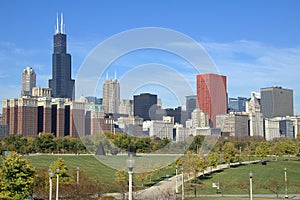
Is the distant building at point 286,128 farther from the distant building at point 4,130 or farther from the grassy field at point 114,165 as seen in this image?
the grassy field at point 114,165

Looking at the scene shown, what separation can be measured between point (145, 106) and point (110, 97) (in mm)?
2984

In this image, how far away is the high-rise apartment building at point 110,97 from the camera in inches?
908

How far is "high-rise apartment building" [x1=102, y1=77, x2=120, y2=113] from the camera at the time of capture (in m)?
23.1

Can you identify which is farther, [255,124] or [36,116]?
[255,124]

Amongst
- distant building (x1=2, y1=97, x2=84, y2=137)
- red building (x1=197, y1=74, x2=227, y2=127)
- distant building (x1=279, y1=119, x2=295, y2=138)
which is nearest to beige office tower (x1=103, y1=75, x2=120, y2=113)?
red building (x1=197, y1=74, x2=227, y2=127)

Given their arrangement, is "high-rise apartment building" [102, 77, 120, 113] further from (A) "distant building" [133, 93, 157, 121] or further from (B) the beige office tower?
(A) "distant building" [133, 93, 157, 121]

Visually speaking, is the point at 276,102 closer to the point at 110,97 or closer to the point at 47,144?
the point at 47,144

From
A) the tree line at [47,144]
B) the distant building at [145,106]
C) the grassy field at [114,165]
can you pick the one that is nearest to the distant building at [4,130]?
the tree line at [47,144]

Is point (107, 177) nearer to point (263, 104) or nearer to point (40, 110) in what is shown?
point (40, 110)

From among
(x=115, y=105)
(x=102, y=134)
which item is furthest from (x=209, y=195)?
(x=102, y=134)

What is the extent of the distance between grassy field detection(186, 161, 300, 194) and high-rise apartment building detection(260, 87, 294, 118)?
12496cm

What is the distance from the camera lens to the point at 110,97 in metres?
28.5

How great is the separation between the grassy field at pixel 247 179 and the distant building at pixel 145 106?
5.28 m

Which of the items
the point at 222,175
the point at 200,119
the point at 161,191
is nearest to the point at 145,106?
the point at 200,119
